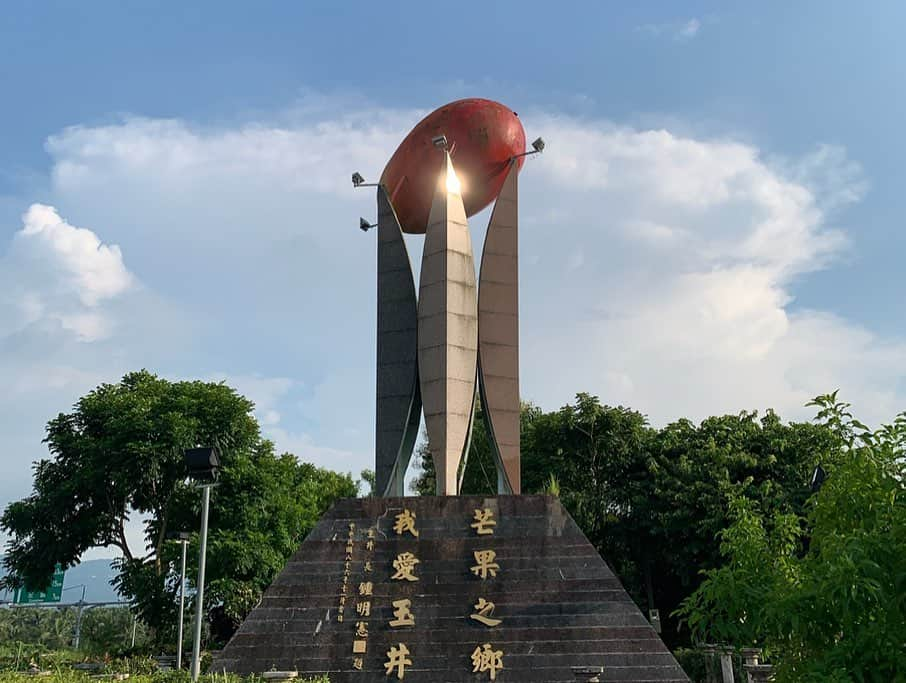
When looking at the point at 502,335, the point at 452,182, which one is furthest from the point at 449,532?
the point at 452,182

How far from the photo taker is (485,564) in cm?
1166

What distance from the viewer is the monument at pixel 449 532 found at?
10859 mm

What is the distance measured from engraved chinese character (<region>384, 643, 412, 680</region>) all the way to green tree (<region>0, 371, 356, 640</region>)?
34.6 ft

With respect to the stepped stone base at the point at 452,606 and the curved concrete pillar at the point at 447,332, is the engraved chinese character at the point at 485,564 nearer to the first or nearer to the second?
the stepped stone base at the point at 452,606

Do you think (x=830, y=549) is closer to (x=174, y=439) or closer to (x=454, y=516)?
(x=454, y=516)

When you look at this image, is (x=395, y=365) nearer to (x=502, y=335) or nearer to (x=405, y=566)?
(x=502, y=335)

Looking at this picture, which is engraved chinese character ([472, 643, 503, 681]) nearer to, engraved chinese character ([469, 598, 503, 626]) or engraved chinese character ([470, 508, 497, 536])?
engraved chinese character ([469, 598, 503, 626])

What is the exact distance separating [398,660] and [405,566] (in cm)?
134

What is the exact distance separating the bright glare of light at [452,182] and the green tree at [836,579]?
8741 mm

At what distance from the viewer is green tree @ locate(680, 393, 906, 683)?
550 centimetres

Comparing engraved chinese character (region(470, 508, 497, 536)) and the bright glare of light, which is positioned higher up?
the bright glare of light

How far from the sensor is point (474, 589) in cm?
1141

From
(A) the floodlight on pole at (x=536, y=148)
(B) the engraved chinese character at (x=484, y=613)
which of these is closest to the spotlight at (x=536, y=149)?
(A) the floodlight on pole at (x=536, y=148)

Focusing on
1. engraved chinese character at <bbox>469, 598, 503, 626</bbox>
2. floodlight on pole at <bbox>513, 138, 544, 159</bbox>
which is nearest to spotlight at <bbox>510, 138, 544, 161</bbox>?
floodlight on pole at <bbox>513, 138, 544, 159</bbox>
